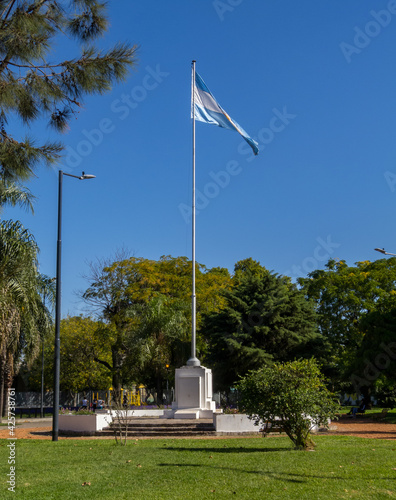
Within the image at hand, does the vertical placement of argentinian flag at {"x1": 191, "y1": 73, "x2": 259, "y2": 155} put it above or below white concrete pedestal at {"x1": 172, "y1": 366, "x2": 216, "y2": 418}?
above

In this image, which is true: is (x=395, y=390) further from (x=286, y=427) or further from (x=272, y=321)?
(x=286, y=427)

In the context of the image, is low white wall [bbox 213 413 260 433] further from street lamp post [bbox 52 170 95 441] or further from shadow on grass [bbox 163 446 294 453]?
street lamp post [bbox 52 170 95 441]

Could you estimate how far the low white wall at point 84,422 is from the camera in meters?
19.7

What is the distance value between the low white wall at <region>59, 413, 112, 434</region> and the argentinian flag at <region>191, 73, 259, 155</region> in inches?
493

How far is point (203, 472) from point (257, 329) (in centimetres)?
2002

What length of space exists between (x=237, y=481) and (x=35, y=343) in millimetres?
20118

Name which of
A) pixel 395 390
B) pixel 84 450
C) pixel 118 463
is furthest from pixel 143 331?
pixel 118 463

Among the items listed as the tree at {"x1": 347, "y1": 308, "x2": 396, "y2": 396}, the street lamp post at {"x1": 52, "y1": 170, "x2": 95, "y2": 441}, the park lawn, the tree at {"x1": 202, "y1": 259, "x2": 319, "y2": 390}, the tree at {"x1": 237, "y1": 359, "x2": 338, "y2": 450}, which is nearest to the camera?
the park lawn

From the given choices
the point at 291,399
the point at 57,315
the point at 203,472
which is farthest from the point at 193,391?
the point at 203,472

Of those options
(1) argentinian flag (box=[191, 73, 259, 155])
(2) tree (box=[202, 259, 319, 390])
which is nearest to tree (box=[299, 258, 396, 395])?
(2) tree (box=[202, 259, 319, 390])

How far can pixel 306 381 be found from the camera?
43.9ft

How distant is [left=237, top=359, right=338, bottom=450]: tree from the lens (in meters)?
12.7

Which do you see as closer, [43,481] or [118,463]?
[43,481]

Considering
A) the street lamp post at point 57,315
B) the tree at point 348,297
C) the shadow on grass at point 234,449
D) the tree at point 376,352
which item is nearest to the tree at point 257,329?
the tree at point 376,352
